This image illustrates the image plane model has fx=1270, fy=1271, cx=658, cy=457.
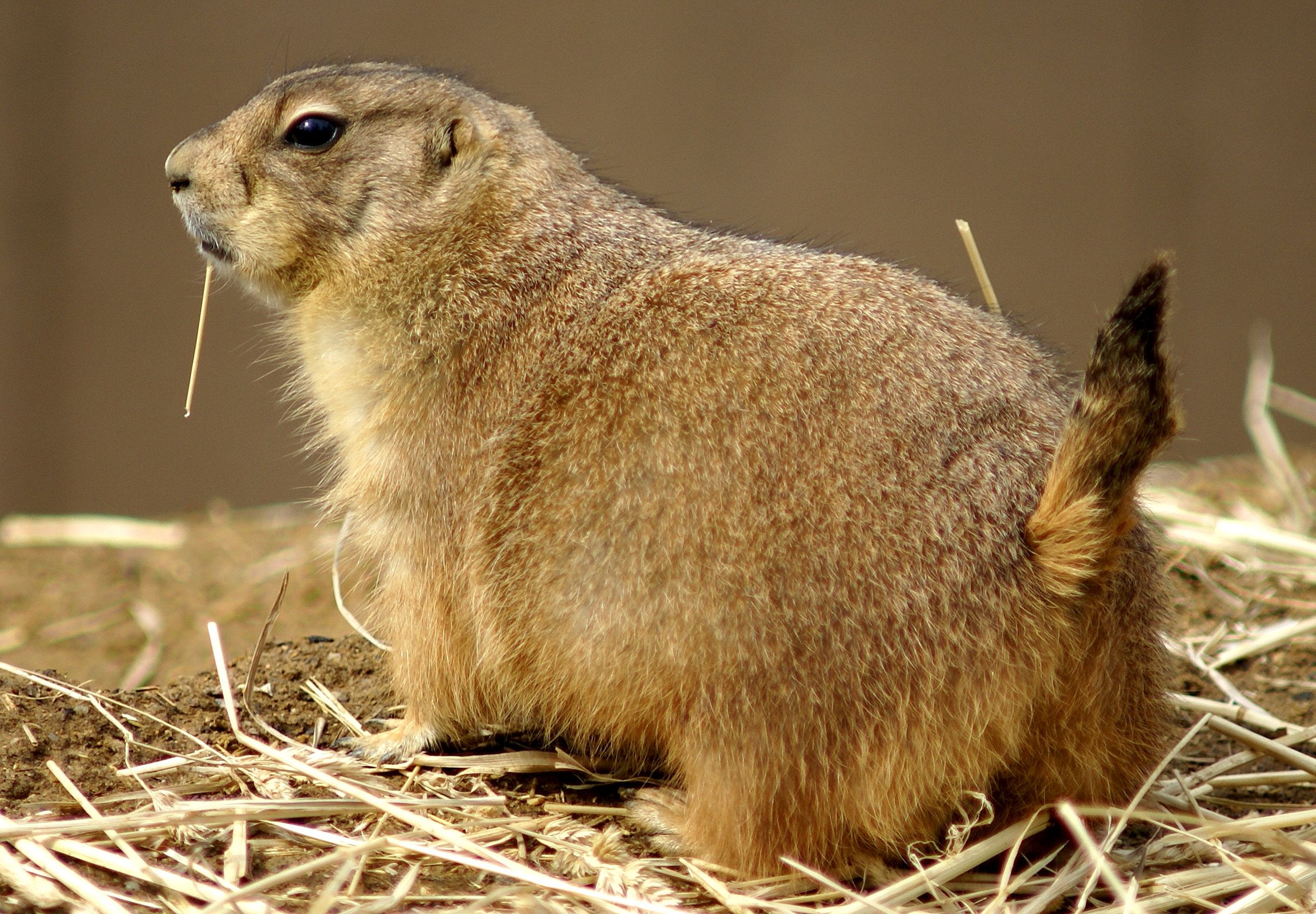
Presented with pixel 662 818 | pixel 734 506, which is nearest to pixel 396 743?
pixel 662 818

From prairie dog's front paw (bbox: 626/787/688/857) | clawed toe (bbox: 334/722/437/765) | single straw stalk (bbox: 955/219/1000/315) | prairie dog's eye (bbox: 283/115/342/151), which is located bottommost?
clawed toe (bbox: 334/722/437/765)

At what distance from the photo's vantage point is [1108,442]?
2262mm

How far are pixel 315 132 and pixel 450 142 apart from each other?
0.33 metres

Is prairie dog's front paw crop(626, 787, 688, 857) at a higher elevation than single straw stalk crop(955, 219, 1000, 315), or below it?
below

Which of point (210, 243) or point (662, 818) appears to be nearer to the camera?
point (662, 818)

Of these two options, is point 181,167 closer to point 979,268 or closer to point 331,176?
point 331,176

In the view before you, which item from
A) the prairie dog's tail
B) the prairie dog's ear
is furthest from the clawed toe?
the prairie dog's tail

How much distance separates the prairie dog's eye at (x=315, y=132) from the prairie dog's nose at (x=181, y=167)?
0.84 ft

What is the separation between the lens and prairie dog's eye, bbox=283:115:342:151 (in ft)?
10.4

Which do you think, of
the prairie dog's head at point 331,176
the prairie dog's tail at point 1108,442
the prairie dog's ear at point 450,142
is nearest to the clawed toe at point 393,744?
Result: the prairie dog's head at point 331,176

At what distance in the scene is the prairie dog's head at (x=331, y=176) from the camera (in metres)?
3.11

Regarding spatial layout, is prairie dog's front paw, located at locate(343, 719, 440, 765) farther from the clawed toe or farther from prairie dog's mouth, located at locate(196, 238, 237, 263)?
prairie dog's mouth, located at locate(196, 238, 237, 263)

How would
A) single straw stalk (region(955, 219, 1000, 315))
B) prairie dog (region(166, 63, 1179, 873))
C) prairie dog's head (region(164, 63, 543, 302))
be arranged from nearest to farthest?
prairie dog (region(166, 63, 1179, 873)), prairie dog's head (region(164, 63, 543, 302)), single straw stalk (region(955, 219, 1000, 315))

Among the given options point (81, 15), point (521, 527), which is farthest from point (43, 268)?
point (521, 527)
